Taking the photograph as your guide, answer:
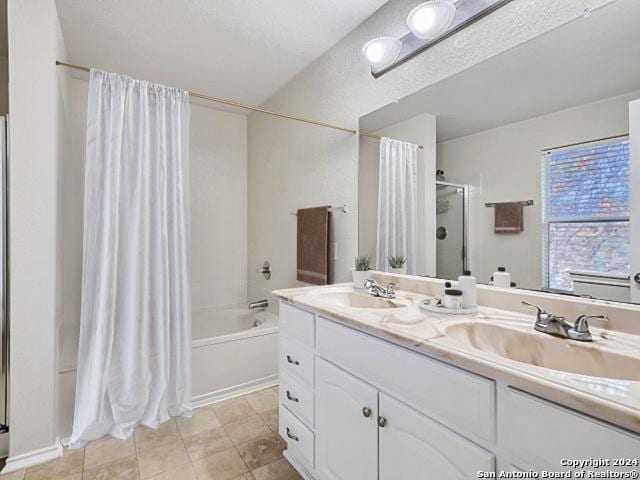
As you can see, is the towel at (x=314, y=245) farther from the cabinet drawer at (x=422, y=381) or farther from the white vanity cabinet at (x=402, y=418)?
the cabinet drawer at (x=422, y=381)

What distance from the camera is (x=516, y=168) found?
131 centimetres

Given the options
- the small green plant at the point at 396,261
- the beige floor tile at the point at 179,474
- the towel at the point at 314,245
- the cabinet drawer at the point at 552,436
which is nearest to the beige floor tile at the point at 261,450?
the beige floor tile at the point at 179,474

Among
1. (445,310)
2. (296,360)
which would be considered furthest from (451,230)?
(296,360)

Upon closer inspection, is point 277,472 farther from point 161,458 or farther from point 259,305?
point 259,305

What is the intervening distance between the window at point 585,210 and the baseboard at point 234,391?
1932mm

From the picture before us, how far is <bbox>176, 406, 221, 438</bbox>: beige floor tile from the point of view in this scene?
6.09 feet

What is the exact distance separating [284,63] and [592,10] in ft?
6.49

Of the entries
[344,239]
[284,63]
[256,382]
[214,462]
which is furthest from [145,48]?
[214,462]

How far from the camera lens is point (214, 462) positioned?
1.60 meters

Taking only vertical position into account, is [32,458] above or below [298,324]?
below

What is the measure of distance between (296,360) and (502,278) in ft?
3.18

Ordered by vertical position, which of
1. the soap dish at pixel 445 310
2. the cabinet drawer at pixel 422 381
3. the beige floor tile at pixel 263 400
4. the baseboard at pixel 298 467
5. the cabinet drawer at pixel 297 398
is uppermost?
the soap dish at pixel 445 310

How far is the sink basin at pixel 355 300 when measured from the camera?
1.54 metres

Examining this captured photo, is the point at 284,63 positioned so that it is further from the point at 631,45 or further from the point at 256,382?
the point at 256,382
